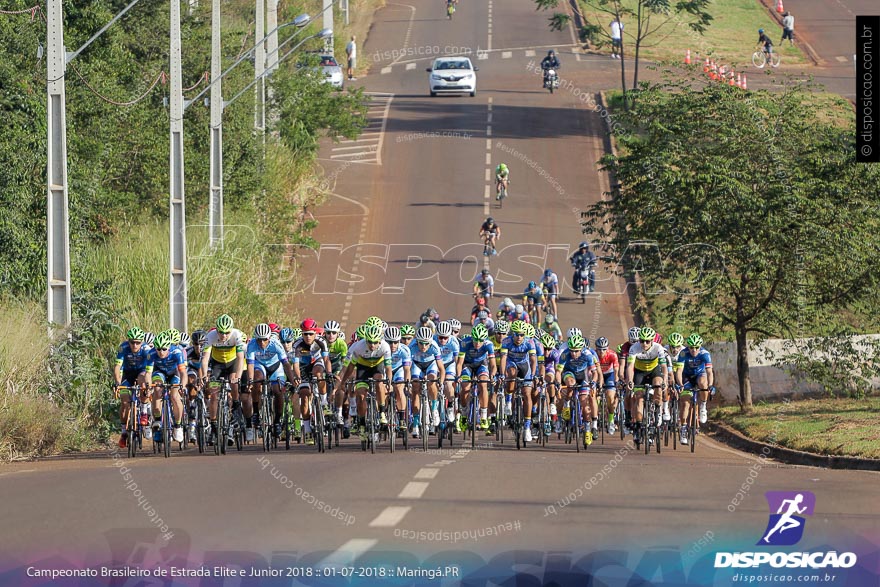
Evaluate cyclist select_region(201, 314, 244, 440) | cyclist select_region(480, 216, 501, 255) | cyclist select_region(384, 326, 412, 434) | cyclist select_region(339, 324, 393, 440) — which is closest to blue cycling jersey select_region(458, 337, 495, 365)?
cyclist select_region(384, 326, 412, 434)

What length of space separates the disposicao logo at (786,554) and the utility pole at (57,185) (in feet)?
41.4

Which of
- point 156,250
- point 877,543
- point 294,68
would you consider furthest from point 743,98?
point 294,68

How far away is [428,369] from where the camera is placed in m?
22.4

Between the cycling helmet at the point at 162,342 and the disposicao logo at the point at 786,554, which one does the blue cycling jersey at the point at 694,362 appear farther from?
the disposicao logo at the point at 786,554

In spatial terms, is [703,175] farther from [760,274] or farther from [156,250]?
[156,250]

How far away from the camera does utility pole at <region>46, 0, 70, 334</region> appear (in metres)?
23.8

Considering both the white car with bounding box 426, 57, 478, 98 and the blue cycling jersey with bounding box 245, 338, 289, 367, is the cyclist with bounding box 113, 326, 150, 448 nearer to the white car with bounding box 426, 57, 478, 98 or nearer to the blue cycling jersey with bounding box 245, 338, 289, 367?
the blue cycling jersey with bounding box 245, 338, 289, 367

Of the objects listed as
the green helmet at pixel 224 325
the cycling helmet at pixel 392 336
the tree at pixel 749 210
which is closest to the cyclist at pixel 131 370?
the green helmet at pixel 224 325

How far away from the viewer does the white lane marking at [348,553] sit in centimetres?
1221

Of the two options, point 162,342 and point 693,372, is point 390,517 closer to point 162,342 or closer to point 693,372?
point 162,342

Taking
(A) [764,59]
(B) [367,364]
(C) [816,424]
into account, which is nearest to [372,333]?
(B) [367,364]

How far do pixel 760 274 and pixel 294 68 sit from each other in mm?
29781

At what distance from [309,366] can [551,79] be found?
4618 cm

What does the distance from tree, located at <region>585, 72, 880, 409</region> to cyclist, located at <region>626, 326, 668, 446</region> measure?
22.6ft
